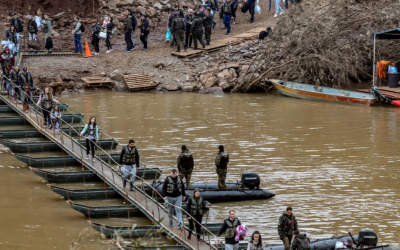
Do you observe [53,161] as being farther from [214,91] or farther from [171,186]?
[214,91]

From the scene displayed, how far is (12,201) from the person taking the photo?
630 inches

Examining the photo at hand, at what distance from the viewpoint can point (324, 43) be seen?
98.1 ft

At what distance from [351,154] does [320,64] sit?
34.4 ft

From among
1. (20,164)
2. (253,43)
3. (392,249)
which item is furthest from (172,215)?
(253,43)

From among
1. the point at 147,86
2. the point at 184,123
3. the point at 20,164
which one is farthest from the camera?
the point at 147,86

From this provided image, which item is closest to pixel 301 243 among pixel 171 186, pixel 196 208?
pixel 196 208

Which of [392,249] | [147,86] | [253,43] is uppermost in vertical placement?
[253,43]

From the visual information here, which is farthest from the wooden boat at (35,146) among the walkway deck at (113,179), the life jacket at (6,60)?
the life jacket at (6,60)

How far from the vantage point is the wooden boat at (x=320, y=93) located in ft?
93.3

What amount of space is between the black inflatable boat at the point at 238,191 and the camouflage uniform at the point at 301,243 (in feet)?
14.3

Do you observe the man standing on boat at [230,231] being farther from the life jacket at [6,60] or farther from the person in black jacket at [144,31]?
the person in black jacket at [144,31]

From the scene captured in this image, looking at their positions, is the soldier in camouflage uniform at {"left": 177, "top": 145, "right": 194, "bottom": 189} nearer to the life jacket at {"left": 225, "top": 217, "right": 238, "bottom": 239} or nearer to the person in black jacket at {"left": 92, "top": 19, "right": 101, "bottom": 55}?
the life jacket at {"left": 225, "top": 217, "right": 238, "bottom": 239}

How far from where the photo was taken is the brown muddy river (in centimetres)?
1420

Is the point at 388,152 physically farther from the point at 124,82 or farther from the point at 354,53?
the point at 124,82
